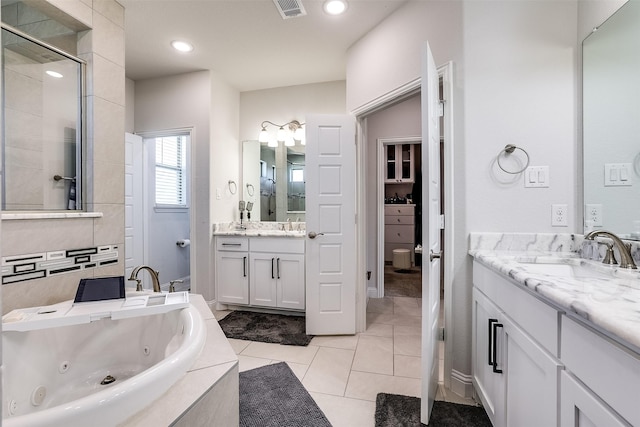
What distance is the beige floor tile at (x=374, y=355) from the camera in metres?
2.14

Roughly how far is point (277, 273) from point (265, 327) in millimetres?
516

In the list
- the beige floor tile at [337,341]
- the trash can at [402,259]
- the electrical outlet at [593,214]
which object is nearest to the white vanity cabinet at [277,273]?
the beige floor tile at [337,341]

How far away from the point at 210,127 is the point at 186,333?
2.42m

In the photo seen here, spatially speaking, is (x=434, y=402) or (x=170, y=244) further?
(x=170, y=244)

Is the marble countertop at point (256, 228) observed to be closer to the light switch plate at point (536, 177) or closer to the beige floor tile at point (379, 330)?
the beige floor tile at point (379, 330)

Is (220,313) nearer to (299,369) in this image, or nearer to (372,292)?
(299,369)

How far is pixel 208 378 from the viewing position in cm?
107

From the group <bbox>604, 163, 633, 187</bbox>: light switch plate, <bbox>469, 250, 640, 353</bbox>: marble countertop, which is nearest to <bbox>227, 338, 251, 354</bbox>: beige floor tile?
<bbox>469, 250, 640, 353</bbox>: marble countertop

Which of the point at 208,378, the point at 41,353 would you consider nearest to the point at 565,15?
the point at 208,378

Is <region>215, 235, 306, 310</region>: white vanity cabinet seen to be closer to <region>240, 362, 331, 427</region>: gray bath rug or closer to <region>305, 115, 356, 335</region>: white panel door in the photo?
<region>305, 115, 356, 335</region>: white panel door

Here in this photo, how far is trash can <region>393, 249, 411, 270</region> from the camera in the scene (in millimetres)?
5066

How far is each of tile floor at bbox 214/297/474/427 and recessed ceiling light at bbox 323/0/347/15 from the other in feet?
8.41

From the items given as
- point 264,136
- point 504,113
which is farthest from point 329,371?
point 264,136

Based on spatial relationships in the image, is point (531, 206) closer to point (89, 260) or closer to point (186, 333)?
point (186, 333)
